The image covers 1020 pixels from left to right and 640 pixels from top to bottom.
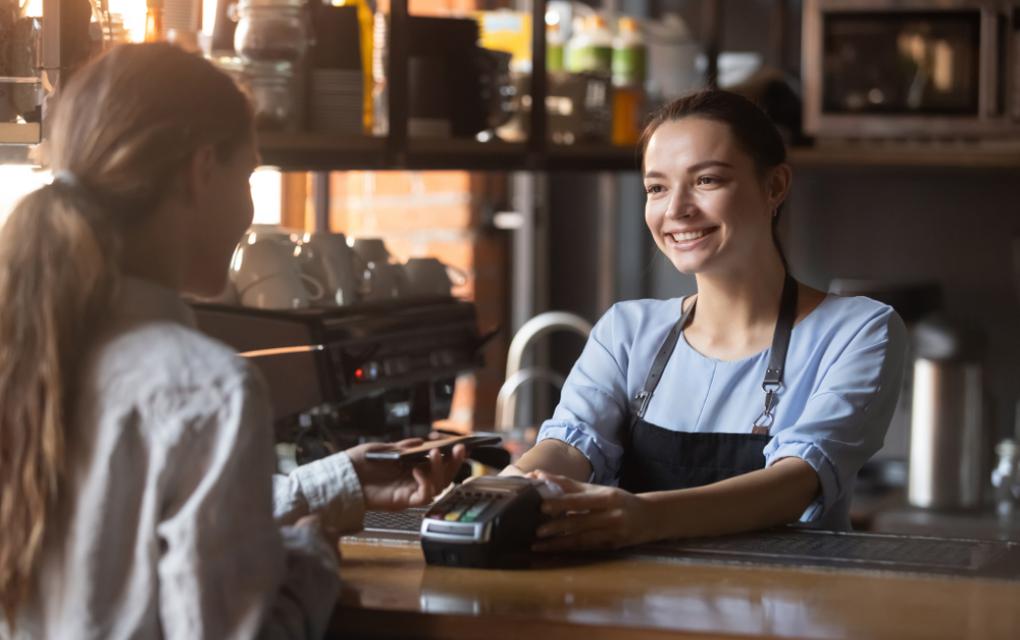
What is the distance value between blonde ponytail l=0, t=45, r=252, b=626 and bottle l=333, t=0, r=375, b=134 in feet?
4.01

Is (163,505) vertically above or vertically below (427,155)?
below

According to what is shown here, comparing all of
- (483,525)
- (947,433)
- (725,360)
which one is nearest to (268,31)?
(725,360)

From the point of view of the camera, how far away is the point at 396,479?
5.19 feet

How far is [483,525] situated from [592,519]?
14 cm

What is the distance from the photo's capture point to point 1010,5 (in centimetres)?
332

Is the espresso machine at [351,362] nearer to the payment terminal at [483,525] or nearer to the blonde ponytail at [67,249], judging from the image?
the payment terminal at [483,525]

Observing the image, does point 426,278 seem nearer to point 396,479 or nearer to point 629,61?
point 629,61

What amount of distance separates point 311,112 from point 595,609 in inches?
50.2

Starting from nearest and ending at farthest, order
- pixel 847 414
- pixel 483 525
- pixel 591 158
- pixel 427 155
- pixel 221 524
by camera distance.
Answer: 1. pixel 221 524
2. pixel 483 525
3. pixel 847 414
4. pixel 427 155
5. pixel 591 158

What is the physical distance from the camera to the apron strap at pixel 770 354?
6.33 ft

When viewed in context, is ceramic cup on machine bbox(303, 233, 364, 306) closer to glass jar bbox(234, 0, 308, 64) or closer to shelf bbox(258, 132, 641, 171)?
shelf bbox(258, 132, 641, 171)

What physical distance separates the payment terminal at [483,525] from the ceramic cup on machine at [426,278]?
3.38 feet

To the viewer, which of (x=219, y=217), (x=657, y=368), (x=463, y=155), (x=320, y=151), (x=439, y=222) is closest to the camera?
(x=219, y=217)

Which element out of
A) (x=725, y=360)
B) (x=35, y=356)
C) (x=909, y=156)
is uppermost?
(x=909, y=156)
